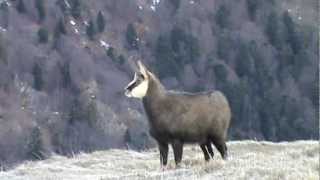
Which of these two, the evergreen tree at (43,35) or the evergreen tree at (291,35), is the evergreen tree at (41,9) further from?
the evergreen tree at (291,35)

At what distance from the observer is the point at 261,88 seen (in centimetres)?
11988

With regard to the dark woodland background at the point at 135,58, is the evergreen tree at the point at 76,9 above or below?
above

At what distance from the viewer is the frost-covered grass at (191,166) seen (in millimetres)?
14273

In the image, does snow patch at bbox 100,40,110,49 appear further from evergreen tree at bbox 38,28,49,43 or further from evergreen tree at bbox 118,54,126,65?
evergreen tree at bbox 38,28,49,43

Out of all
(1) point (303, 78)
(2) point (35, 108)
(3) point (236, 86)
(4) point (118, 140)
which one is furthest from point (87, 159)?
(1) point (303, 78)

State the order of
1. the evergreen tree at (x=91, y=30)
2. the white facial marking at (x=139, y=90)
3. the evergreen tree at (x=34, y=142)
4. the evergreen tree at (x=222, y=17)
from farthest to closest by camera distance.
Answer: the evergreen tree at (x=222, y=17), the evergreen tree at (x=91, y=30), the evergreen tree at (x=34, y=142), the white facial marking at (x=139, y=90)

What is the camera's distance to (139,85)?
17.9m

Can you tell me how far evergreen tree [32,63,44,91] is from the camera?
370 ft

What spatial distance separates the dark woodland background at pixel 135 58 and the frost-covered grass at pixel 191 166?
63.6m

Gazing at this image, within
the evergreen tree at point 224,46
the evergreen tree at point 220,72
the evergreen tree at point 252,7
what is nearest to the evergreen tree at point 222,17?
the evergreen tree at point 224,46

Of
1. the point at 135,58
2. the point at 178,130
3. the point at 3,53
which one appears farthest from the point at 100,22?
the point at 178,130

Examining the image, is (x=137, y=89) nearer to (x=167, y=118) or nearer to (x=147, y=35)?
(x=167, y=118)

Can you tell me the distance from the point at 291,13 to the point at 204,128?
123188 mm

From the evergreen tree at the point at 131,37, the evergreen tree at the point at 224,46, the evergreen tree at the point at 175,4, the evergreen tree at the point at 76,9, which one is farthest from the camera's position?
the evergreen tree at the point at 175,4
